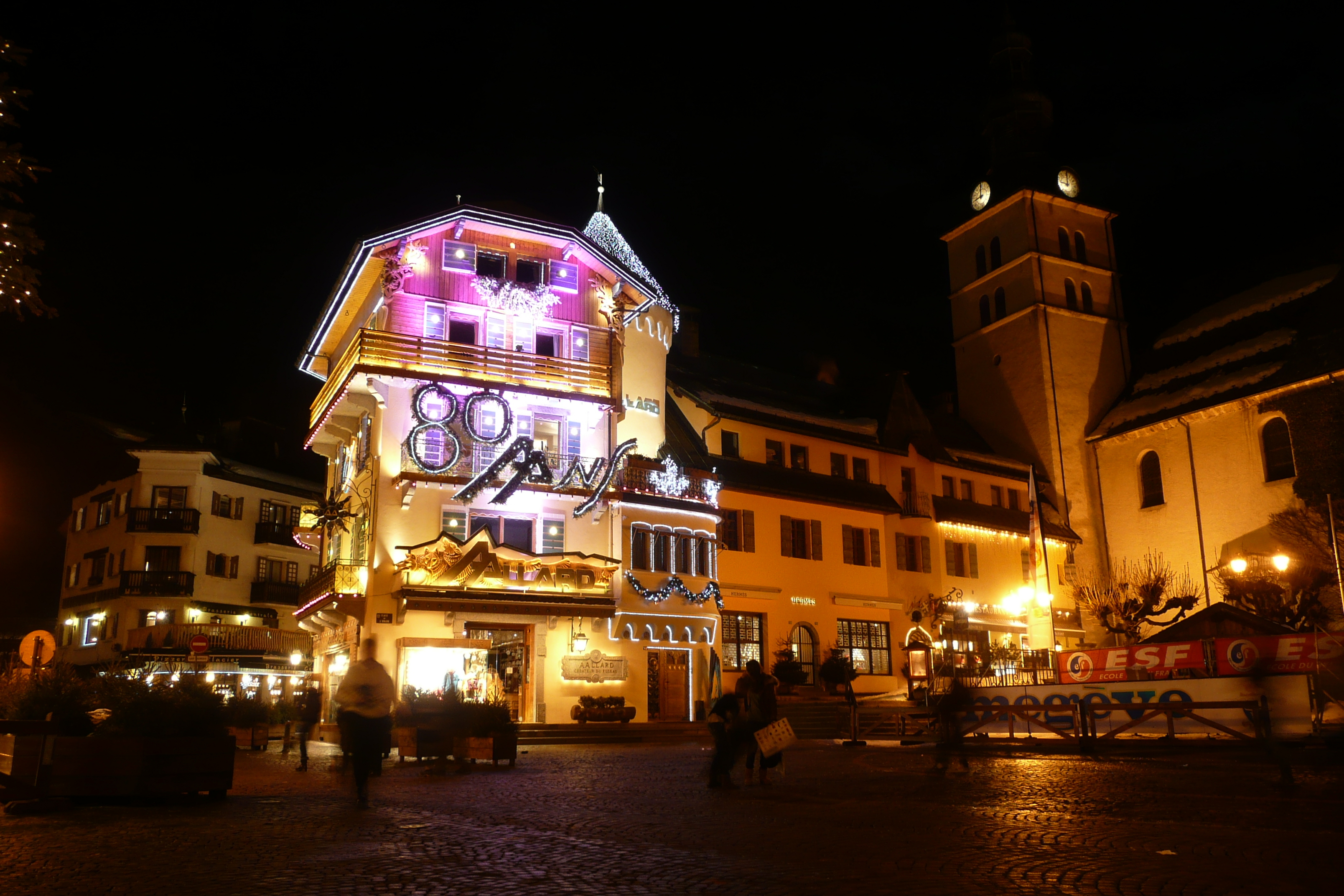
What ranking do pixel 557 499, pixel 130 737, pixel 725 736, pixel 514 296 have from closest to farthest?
pixel 130 737 → pixel 725 736 → pixel 557 499 → pixel 514 296

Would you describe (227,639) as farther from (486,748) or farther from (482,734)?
(486,748)

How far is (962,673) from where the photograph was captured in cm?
2884

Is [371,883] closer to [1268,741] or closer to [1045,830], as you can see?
[1045,830]

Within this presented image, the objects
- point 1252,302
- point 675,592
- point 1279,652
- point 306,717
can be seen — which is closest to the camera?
point 306,717

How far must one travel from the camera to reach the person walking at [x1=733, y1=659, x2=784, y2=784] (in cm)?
1462

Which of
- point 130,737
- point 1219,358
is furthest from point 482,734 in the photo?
point 1219,358

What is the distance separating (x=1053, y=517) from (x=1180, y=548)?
17.8 ft

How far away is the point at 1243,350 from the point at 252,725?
41801mm

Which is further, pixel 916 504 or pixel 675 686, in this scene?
pixel 916 504

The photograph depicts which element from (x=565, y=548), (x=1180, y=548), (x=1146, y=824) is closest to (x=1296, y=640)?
(x=1146, y=824)

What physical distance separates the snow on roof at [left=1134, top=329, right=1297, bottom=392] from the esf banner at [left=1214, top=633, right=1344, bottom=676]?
26.7 meters

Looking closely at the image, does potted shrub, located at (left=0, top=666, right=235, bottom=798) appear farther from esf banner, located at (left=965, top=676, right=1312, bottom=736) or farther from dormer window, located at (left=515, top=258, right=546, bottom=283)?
dormer window, located at (left=515, top=258, right=546, bottom=283)

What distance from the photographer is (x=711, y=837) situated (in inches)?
375

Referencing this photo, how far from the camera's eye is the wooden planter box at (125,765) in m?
11.6
